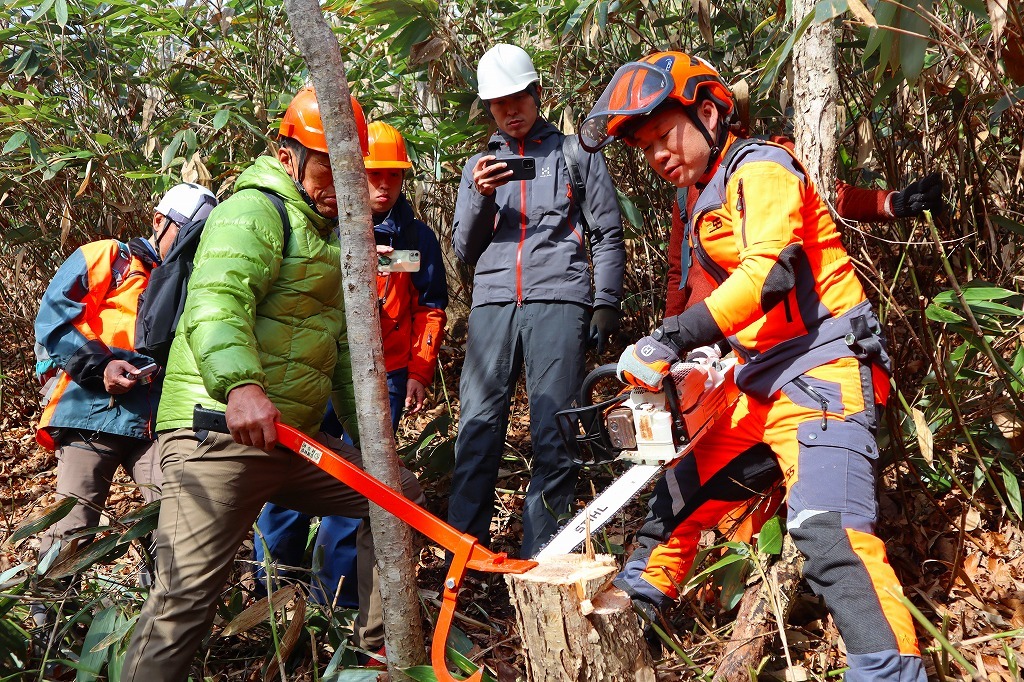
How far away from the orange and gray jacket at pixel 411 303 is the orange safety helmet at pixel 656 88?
171cm

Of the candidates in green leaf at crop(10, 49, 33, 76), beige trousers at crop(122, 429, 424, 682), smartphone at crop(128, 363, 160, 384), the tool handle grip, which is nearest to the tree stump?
beige trousers at crop(122, 429, 424, 682)

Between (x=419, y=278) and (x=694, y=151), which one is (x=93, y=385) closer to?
(x=419, y=278)

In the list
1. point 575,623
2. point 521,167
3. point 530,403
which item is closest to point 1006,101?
point 521,167

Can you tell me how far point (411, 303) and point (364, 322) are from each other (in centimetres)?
196

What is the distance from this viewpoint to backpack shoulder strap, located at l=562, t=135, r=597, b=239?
3846 mm

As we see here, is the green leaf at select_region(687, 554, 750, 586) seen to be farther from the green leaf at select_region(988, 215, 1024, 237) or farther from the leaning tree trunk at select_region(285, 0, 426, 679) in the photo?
the green leaf at select_region(988, 215, 1024, 237)

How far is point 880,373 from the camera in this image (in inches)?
103

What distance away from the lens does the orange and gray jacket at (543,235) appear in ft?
12.4

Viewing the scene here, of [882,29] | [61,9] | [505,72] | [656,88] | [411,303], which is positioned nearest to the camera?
[882,29]

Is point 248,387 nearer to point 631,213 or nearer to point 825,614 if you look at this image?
point 825,614

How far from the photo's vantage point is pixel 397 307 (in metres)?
4.27

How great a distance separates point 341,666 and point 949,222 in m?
2.97

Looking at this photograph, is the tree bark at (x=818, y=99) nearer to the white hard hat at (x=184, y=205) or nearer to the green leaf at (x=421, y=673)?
the green leaf at (x=421, y=673)

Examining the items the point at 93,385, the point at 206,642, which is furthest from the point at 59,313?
the point at 206,642
